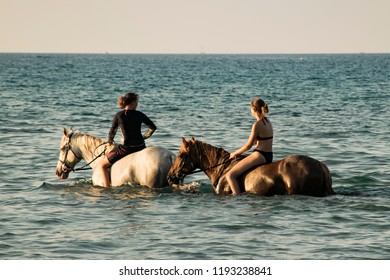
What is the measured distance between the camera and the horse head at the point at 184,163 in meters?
17.1

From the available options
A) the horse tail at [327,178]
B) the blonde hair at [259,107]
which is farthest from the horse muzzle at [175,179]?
the horse tail at [327,178]

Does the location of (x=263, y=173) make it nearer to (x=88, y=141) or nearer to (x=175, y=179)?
(x=175, y=179)

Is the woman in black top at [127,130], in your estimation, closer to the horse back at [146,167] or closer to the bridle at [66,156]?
the horse back at [146,167]

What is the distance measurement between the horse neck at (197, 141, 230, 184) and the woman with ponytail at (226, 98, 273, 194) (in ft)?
1.43

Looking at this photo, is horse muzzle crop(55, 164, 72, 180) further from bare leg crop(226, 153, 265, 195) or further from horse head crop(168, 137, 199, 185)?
bare leg crop(226, 153, 265, 195)

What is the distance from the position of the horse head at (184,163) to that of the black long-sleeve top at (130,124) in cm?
84

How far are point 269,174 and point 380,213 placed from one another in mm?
2314

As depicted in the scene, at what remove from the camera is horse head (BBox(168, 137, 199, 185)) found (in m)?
17.1

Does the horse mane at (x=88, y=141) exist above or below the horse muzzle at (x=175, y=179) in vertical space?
above

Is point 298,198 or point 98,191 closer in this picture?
point 298,198

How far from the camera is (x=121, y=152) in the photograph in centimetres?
1777
